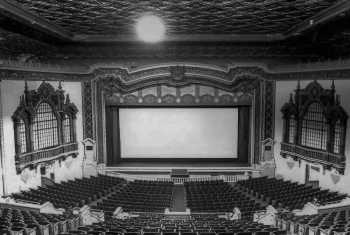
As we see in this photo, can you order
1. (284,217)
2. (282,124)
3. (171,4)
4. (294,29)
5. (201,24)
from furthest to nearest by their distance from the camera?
(282,124) → (294,29) → (201,24) → (284,217) → (171,4)

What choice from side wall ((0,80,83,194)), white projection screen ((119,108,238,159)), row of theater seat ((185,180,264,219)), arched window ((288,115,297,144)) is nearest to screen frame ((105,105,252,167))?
white projection screen ((119,108,238,159))

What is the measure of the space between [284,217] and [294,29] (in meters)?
8.71

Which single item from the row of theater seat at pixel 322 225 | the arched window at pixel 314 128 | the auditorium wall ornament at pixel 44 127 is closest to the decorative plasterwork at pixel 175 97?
the auditorium wall ornament at pixel 44 127

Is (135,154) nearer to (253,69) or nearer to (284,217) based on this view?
(253,69)

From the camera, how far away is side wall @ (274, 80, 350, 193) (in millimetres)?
16797

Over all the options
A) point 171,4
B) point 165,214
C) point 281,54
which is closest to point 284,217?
point 165,214

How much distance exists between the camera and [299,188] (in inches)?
715

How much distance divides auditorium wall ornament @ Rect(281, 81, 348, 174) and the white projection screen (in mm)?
4596

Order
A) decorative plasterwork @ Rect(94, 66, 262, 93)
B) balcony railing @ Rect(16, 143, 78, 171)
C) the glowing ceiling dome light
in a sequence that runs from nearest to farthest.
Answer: the glowing ceiling dome light < balcony railing @ Rect(16, 143, 78, 171) < decorative plasterwork @ Rect(94, 66, 262, 93)

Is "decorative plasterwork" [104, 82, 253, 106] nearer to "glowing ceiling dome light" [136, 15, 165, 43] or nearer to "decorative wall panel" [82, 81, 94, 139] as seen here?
"decorative wall panel" [82, 81, 94, 139]

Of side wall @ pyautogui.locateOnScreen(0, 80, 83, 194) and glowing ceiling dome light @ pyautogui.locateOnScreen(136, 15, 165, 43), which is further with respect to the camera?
side wall @ pyautogui.locateOnScreen(0, 80, 83, 194)

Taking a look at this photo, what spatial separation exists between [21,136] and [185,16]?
39.1ft

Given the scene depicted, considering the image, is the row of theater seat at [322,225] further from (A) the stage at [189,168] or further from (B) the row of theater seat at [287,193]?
(A) the stage at [189,168]

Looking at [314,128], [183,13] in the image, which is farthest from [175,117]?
[183,13]
